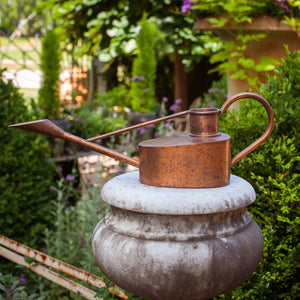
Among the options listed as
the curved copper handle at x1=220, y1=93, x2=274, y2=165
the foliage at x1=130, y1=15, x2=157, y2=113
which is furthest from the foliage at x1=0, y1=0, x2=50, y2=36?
the curved copper handle at x1=220, y1=93, x2=274, y2=165

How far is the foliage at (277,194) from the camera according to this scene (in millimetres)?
1636

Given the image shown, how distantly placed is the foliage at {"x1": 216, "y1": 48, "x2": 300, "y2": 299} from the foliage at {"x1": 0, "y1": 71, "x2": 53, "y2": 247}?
169 centimetres

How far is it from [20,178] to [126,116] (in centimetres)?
429

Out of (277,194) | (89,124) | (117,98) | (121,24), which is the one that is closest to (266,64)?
(277,194)

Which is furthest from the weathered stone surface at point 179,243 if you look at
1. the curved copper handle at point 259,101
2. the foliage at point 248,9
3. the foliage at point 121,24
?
the foliage at point 121,24

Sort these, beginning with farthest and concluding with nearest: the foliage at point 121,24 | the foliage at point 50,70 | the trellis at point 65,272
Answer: the foliage at point 121,24 → the foliage at point 50,70 → the trellis at point 65,272

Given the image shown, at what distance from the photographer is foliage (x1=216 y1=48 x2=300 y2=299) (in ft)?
5.37

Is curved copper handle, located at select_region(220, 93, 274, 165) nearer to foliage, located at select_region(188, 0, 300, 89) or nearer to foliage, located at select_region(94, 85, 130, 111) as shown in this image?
foliage, located at select_region(188, 0, 300, 89)

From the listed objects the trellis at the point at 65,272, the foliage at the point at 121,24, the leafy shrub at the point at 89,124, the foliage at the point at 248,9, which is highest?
the foliage at the point at 121,24

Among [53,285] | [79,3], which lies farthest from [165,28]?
[53,285]

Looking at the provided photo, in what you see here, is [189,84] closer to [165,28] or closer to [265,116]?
[165,28]

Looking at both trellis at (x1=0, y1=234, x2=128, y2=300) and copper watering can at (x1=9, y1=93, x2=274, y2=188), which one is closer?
copper watering can at (x1=9, y1=93, x2=274, y2=188)

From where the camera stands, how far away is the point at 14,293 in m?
2.15

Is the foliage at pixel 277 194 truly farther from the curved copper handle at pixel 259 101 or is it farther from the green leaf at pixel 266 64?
the green leaf at pixel 266 64
